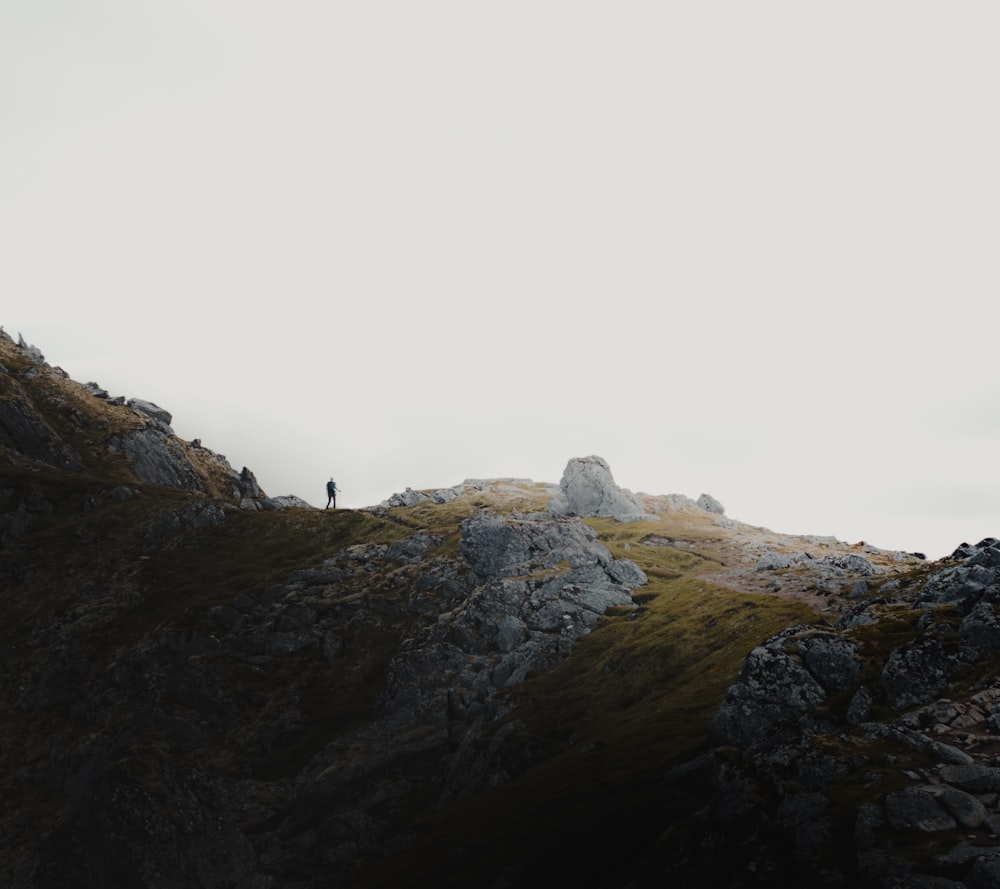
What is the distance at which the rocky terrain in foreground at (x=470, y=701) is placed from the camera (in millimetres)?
46750

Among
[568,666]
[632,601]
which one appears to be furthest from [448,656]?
[632,601]

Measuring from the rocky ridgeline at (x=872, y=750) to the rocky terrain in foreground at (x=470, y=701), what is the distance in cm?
19

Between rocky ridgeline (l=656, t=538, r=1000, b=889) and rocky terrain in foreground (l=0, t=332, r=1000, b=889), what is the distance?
0.63 feet

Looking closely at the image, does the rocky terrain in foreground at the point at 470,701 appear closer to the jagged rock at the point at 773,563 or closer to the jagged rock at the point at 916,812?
the jagged rock at the point at 916,812

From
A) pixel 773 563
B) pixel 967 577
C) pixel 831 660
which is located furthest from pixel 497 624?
pixel 967 577

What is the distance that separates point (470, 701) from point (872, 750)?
6890 centimetres

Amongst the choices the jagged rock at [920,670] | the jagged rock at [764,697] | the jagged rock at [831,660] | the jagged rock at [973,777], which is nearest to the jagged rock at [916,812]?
the jagged rock at [973,777]

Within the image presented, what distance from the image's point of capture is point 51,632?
130250 millimetres

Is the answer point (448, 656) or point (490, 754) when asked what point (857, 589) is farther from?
point (448, 656)

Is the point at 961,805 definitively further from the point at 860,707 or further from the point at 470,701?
the point at 470,701

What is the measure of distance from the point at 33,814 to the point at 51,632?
39627 millimetres

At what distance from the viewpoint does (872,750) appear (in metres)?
47.2

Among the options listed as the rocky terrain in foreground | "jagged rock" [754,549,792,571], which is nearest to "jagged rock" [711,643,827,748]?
the rocky terrain in foreground

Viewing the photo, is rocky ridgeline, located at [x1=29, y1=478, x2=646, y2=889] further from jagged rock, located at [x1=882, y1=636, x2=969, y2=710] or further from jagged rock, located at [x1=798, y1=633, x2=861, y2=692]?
jagged rock, located at [x1=882, y1=636, x2=969, y2=710]
